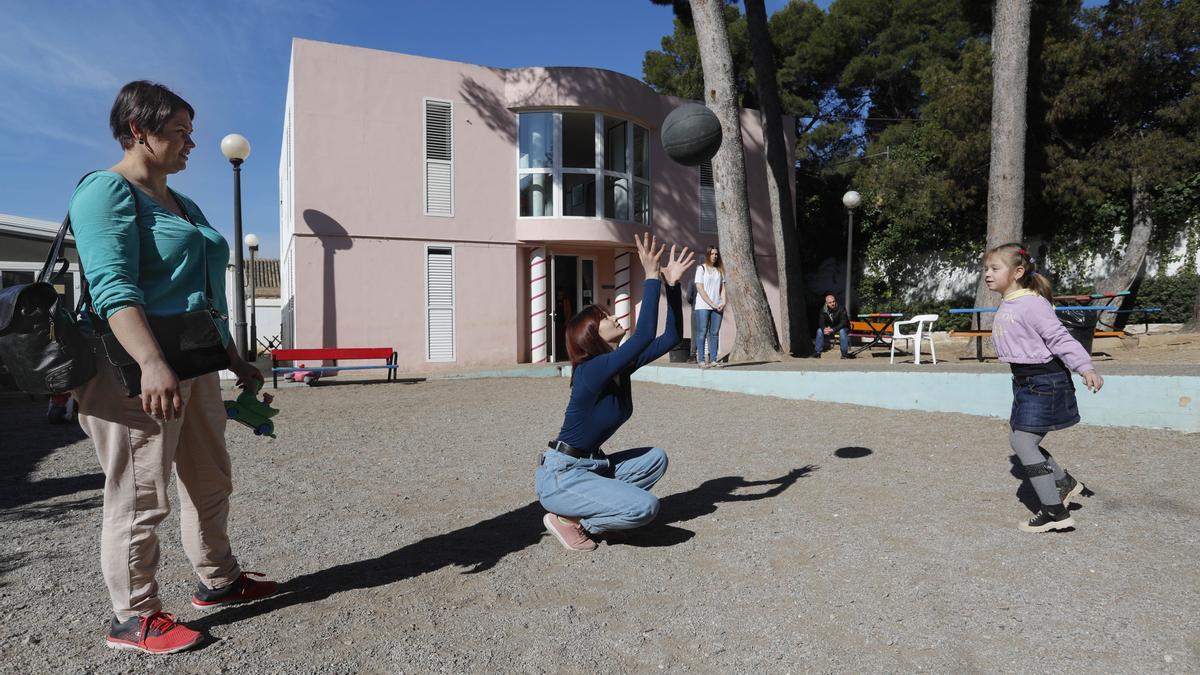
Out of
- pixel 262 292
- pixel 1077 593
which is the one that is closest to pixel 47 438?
pixel 1077 593

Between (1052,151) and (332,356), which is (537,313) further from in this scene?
(1052,151)

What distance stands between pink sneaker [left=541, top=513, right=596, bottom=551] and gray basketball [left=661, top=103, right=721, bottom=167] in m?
4.00

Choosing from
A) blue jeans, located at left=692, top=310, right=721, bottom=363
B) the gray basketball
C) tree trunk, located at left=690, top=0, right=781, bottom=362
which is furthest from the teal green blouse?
tree trunk, located at left=690, top=0, right=781, bottom=362

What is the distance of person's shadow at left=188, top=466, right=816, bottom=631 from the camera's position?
9.75 ft

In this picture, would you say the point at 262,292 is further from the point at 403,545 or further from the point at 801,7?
the point at 403,545

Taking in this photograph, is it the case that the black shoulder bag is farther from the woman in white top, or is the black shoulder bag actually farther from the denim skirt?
the woman in white top

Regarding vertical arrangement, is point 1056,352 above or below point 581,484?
above

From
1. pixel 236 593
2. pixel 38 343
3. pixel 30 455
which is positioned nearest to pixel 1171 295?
pixel 236 593

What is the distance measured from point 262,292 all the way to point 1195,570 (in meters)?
40.4

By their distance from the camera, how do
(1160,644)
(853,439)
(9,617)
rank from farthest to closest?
1. (853,439)
2. (9,617)
3. (1160,644)

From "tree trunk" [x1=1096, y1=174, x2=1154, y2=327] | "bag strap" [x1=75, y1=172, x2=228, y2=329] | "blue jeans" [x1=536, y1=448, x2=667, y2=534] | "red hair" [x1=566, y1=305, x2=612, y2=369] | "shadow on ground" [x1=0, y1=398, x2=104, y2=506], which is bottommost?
"shadow on ground" [x1=0, y1=398, x2=104, y2=506]

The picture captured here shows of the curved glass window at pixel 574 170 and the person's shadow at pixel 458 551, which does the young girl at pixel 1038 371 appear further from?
the curved glass window at pixel 574 170

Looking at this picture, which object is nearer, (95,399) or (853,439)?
(95,399)

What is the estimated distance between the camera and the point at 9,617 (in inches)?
110
